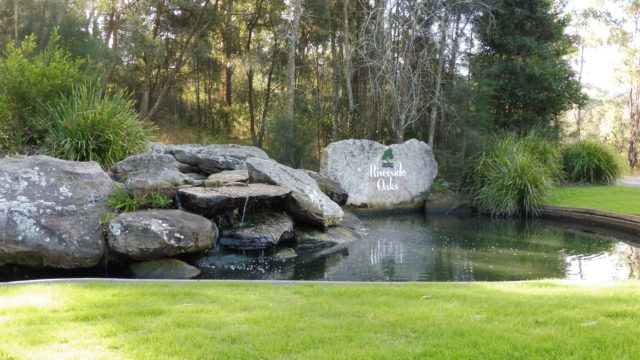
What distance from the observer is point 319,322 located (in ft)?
10.2

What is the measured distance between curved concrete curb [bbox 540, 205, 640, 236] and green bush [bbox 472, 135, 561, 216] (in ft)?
1.16

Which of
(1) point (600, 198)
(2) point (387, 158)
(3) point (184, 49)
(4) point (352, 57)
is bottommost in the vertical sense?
(1) point (600, 198)

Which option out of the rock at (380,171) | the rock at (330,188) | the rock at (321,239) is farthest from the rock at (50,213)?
the rock at (380,171)

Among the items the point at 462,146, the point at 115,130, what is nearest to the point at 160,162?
the point at 115,130

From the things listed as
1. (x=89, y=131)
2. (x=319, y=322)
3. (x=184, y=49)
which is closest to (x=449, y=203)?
(x=89, y=131)

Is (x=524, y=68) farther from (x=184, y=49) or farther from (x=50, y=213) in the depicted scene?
(x=50, y=213)

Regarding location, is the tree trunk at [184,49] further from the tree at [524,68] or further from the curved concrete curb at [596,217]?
the curved concrete curb at [596,217]

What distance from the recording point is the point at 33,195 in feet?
20.7

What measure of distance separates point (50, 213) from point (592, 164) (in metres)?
13.5

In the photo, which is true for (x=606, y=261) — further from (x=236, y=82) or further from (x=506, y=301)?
(x=236, y=82)

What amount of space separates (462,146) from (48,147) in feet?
32.3

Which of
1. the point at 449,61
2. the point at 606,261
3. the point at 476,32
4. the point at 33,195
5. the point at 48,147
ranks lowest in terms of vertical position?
the point at 606,261

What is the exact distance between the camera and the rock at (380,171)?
1259 cm

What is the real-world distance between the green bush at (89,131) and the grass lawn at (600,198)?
357 inches
